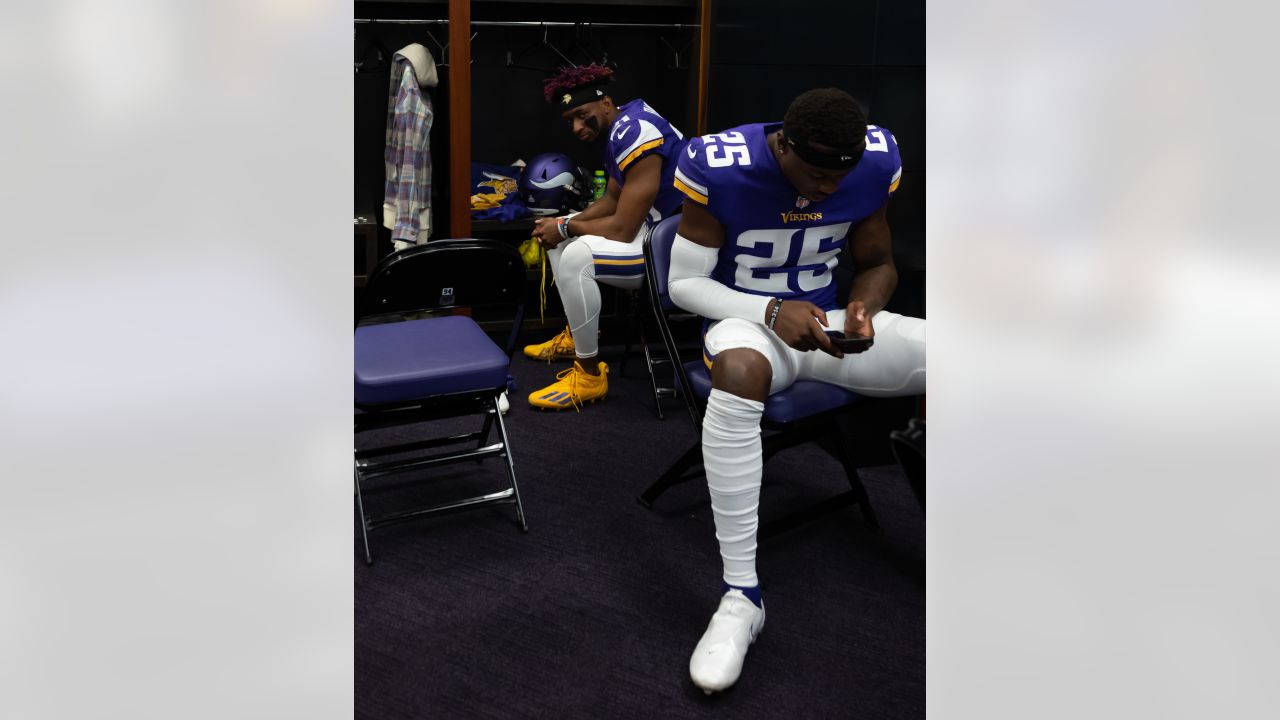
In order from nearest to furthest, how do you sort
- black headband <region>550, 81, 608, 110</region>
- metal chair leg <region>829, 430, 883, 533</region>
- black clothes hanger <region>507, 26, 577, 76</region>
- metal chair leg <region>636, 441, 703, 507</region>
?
metal chair leg <region>829, 430, 883, 533</region>, metal chair leg <region>636, 441, 703, 507</region>, black headband <region>550, 81, 608, 110</region>, black clothes hanger <region>507, 26, 577, 76</region>

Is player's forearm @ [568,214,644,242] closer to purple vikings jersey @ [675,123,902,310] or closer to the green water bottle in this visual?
the green water bottle

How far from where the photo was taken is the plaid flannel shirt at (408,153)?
4719 mm

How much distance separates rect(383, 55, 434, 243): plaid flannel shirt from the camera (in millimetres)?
4719

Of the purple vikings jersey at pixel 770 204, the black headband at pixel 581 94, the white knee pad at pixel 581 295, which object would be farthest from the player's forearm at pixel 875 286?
the black headband at pixel 581 94

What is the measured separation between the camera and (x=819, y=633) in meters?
2.44

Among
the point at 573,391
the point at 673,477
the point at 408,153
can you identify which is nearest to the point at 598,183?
the point at 408,153

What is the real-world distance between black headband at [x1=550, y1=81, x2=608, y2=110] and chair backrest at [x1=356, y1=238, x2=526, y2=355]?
1237 mm

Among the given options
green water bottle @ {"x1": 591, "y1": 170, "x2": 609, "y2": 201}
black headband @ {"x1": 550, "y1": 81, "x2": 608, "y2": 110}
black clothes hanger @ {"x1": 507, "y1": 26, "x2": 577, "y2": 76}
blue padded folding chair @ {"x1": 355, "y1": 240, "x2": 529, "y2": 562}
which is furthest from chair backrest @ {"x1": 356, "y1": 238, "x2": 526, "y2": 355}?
black clothes hanger @ {"x1": 507, "y1": 26, "x2": 577, "y2": 76}

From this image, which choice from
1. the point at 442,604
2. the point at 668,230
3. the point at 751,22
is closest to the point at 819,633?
the point at 442,604

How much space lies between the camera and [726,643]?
221 cm

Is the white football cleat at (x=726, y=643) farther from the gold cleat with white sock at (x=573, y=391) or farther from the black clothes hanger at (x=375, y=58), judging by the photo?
the black clothes hanger at (x=375, y=58)
